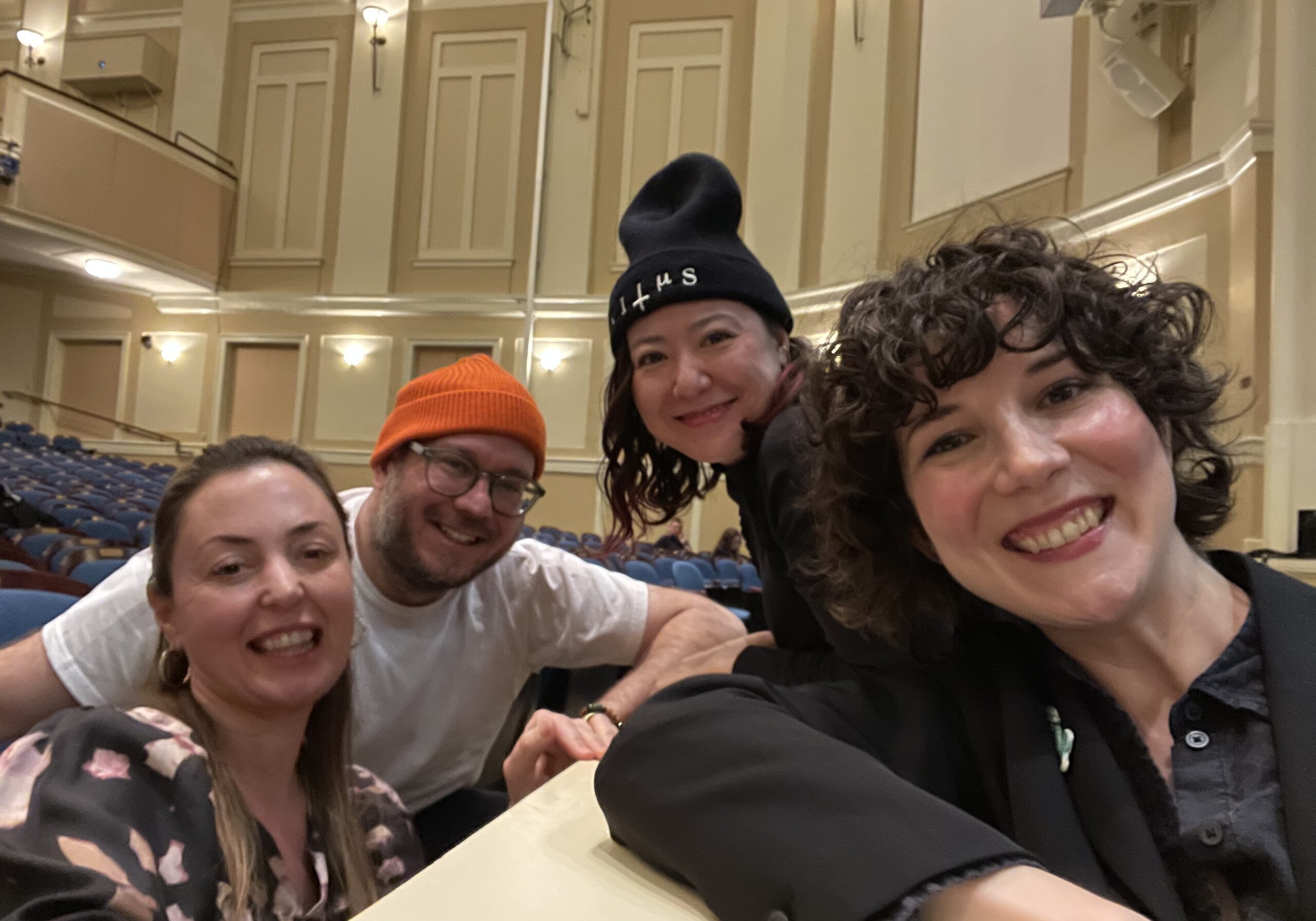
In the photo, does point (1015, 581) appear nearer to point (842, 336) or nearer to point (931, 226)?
point (842, 336)

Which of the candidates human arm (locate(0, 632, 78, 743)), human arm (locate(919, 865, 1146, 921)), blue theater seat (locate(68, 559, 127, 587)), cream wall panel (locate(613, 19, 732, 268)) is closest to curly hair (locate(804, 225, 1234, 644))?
human arm (locate(919, 865, 1146, 921))

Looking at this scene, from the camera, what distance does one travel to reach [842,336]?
0.92 meters

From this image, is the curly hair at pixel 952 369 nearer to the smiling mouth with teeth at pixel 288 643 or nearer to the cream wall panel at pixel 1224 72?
the smiling mouth with teeth at pixel 288 643

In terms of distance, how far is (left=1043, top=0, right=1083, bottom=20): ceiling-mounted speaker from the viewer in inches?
229

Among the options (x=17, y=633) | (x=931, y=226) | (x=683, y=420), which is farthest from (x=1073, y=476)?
(x=931, y=226)

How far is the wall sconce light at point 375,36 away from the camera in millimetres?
10289

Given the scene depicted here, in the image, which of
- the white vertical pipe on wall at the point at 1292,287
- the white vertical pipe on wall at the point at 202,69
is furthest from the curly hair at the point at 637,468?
the white vertical pipe on wall at the point at 202,69

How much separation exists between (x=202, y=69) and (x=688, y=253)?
12103mm

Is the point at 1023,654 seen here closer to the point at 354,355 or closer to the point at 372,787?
the point at 372,787

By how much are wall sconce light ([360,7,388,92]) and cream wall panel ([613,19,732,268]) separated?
3187 millimetres

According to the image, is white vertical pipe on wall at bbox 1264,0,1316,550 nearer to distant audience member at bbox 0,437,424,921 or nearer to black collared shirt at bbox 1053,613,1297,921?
black collared shirt at bbox 1053,613,1297,921

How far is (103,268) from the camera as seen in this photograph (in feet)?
32.4

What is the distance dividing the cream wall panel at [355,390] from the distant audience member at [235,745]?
925cm

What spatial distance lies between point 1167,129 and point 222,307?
10.5 metres
